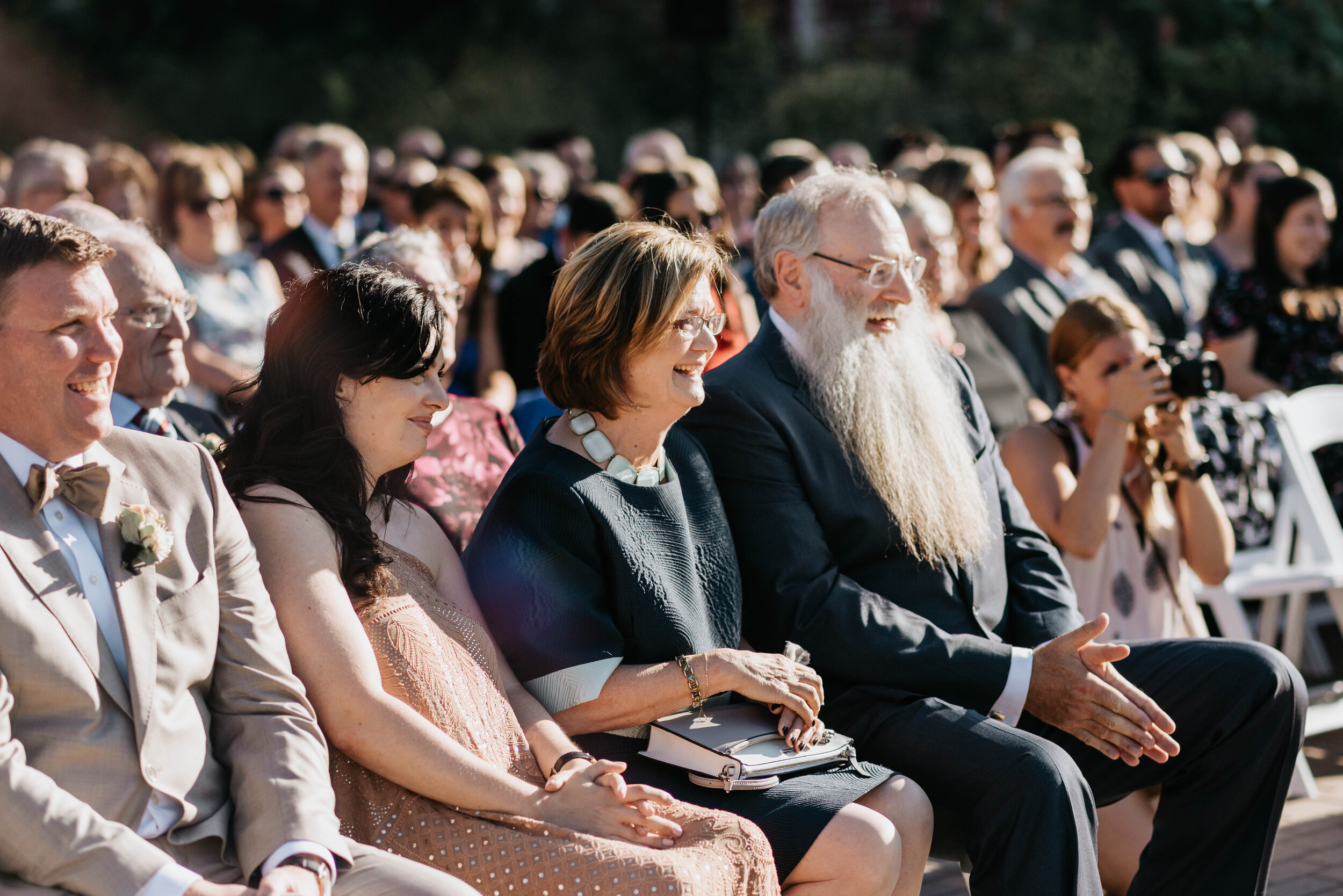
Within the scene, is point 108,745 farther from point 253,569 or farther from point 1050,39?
point 1050,39

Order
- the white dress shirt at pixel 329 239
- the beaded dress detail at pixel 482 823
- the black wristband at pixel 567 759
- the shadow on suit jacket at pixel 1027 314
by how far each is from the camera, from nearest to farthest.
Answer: the beaded dress detail at pixel 482 823 → the black wristband at pixel 567 759 → the shadow on suit jacket at pixel 1027 314 → the white dress shirt at pixel 329 239

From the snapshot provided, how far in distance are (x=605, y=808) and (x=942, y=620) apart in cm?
115

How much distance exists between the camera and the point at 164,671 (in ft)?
7.65

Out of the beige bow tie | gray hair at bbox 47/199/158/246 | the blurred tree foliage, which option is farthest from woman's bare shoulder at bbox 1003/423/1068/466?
the blurred tree foliage

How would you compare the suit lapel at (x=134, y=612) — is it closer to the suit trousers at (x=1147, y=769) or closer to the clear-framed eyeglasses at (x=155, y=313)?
the clear-framed eyeglasses at (x=155, y=313)

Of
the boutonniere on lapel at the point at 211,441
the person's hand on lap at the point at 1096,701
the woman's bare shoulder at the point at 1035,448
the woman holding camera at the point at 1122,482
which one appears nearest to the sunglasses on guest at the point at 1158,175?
the woman holding camera at the point at 1122,482

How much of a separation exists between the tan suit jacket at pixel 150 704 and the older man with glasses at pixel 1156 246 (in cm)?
566

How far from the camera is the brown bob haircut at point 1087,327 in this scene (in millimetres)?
4289

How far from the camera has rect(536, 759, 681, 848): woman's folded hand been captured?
8.50 ft

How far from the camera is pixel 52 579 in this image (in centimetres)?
224

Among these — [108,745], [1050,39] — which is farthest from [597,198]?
[1050,39]

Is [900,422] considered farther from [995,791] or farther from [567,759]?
[567,759]

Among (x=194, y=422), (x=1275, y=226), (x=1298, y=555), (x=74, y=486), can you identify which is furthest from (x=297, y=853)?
(x=1275, y=226)

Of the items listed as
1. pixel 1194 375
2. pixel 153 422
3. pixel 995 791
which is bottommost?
pixel 995 791
